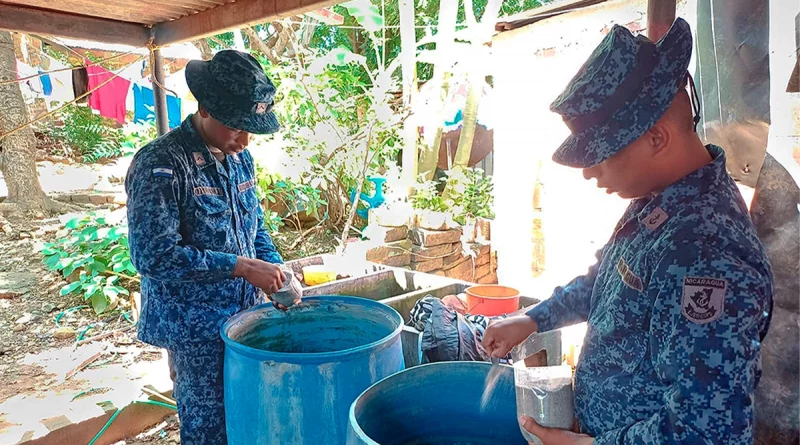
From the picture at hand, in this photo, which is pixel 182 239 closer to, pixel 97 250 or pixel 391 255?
pixel 391 255

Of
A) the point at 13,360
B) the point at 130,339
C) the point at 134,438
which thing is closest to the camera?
the point at 134,438

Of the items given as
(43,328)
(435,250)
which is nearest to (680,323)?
(435,250)

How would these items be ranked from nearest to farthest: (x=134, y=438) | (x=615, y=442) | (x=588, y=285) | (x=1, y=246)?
(x=615, y=442)
(x=588, y=285)
(x=134, y=438)
(x=1, y=246)

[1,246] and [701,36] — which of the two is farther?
[1,246]

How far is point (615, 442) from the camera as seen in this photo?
0.94m

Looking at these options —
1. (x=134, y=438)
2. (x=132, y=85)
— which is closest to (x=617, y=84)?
(x=134, y=438)

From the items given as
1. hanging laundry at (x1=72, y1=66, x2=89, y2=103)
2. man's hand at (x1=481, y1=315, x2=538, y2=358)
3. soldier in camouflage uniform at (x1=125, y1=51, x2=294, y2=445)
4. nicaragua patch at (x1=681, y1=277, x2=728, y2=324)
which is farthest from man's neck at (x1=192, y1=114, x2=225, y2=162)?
hanging laundry at (x1=72, y1=66, x2=89, y2=103)

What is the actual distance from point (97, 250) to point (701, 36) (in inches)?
241

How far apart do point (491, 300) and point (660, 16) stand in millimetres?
1846

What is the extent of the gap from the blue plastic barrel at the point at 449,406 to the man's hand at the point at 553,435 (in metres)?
0.26

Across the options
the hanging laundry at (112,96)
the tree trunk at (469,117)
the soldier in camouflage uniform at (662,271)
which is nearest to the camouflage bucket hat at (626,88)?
the soldier in camouflage uniform at (662,271)

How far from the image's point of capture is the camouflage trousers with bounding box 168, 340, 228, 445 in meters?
1.94

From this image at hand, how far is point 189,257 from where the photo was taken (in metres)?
1.74

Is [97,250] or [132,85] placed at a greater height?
[132,85]
